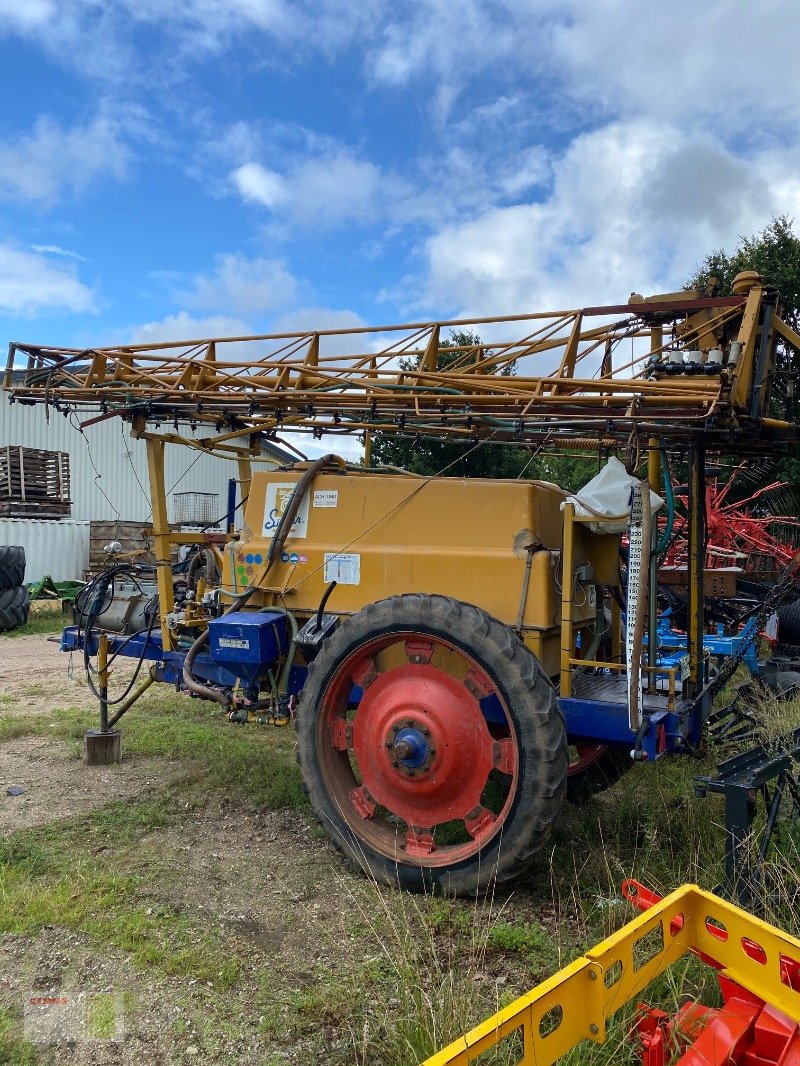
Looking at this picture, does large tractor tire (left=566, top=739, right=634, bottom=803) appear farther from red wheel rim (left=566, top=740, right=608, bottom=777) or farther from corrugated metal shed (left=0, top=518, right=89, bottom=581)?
corrugated metal shed (left=0, top=518, right=89, bottom=581)

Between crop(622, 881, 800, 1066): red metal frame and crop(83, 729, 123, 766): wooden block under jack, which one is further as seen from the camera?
crop(83, 729, 123, 766): wooden block under jack

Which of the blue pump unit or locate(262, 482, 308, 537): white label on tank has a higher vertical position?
locate(262, 482, 308, 537): white label on tank

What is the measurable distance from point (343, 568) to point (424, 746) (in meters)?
1.23

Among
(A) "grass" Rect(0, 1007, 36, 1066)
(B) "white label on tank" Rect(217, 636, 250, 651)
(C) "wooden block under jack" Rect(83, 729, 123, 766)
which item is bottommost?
(A) "grass" Rect(0, 1007, 36, 1066)

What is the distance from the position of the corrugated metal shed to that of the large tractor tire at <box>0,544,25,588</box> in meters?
2.83

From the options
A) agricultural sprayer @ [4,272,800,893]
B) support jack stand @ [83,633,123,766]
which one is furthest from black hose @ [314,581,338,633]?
support jack stand @ [83,633,123,766]

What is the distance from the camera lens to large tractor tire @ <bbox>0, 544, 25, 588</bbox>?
14648 millimetres

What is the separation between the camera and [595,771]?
5566mm

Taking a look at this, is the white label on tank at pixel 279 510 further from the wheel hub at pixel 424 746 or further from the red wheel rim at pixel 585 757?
the red wheel rim at pixel 585 757

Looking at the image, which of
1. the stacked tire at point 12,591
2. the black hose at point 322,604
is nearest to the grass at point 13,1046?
the black hose at point 322,604

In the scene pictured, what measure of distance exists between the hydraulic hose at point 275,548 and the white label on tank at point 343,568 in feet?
1.03

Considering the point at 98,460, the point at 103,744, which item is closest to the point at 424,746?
the point at 103,744

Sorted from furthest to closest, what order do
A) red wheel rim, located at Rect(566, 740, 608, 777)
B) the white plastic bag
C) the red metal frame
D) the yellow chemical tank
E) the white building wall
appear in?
1. the white building wall
2. red wheel rim, located at Rect(566, 740, 608, 777)
3. the yellow chemical tank
4. the white plastic bag
5. the red metal frame

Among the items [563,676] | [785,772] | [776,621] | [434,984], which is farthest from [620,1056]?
[776,621]
